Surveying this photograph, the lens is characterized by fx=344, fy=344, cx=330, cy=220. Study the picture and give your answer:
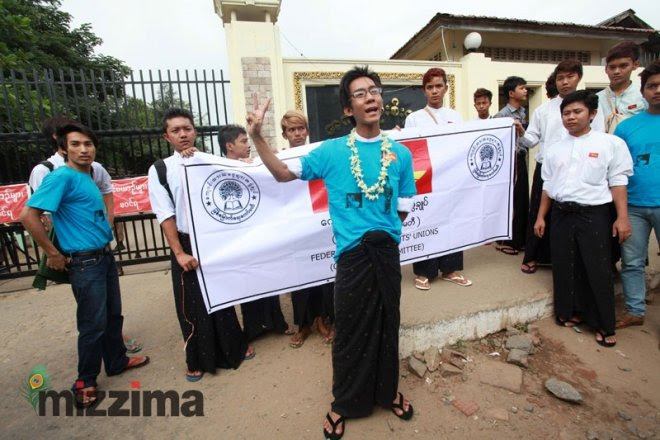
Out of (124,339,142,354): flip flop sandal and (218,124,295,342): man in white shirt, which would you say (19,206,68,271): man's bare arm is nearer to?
(124,339,142,354): flip flop sandal

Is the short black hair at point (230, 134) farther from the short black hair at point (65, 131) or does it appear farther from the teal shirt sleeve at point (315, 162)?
the teal shirt sleeve at point (315, 162)

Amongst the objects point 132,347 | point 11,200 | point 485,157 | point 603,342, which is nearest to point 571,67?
point 485,157

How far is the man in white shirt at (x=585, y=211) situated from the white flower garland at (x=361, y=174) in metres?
1.75

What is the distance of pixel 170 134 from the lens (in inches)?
94.2

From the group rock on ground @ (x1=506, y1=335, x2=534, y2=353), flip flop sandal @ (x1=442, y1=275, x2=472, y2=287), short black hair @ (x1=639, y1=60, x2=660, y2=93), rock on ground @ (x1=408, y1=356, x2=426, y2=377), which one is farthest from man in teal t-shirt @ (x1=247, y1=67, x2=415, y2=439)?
short black hair @ (x1=639, y1=60, x2=660, y2=93)

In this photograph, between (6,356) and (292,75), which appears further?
(292,75)

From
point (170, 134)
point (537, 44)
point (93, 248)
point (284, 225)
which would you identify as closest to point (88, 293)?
point (93, 248)

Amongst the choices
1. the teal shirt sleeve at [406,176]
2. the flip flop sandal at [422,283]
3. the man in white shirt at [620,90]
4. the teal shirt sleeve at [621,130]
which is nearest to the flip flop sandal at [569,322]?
the flip flop sandal at [422,283]

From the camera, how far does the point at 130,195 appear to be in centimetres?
559

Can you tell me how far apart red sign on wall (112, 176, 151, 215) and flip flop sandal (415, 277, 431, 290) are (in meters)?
4.63

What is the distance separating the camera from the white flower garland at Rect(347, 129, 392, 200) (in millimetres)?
1767

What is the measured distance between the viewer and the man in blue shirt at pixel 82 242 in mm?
2289

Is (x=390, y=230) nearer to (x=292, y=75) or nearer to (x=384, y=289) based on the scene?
(x=384, y=289)

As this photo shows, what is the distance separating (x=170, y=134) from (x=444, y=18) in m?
8.00
